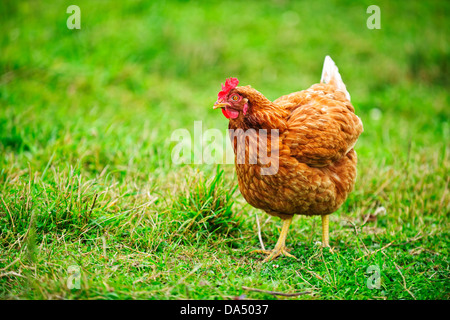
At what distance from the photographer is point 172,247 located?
9.71ft

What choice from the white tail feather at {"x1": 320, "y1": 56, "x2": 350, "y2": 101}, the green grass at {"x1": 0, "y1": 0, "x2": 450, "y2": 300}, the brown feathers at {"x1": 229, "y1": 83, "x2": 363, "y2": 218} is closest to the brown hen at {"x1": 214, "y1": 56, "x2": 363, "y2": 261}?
the brown feathers at {"x1": 229, "y1": 83, "x2": 363, "y2": 218}

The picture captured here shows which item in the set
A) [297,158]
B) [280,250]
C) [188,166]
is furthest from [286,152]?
[188,166]

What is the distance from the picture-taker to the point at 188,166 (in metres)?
3.81

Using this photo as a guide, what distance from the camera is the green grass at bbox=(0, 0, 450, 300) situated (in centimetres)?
271

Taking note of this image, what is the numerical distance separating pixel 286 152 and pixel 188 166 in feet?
4.05

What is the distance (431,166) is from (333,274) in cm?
250

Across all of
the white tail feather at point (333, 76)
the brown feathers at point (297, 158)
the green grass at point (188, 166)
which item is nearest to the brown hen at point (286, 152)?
the brown feathers at point (297, 158)

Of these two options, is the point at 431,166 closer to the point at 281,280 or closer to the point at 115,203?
the point at 281,280

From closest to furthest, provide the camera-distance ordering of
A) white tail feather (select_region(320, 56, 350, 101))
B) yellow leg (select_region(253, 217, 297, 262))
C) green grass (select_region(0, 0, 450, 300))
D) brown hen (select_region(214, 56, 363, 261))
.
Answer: green grass (select_region(0, 0, 450, 300)) < brown hen (select_region(214, 56, 363, 261)) < yellow leg (select_region(253, 217, 297, 262)) < white tail feather (select_region(320, 56, 350, 101))

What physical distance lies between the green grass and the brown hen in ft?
1.38

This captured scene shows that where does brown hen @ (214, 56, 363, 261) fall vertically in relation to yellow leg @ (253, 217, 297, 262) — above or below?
above

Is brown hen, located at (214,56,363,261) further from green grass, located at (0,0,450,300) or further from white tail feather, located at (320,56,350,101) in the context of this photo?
white tail feather, located at (320,56,350,101)

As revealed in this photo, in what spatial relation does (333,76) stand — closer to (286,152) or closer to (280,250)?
(286,152)
